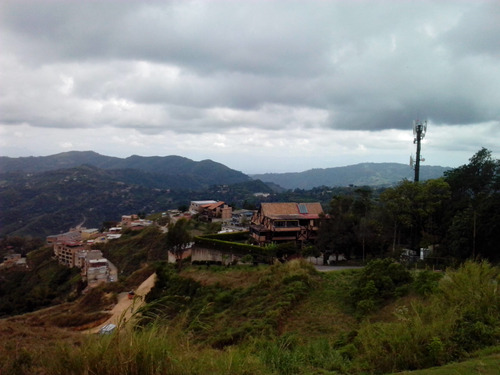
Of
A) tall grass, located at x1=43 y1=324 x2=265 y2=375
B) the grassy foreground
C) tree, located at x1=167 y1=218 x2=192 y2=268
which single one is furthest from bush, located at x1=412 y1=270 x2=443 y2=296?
tree, located at x1=167 y1=218 x2=192 y2=268

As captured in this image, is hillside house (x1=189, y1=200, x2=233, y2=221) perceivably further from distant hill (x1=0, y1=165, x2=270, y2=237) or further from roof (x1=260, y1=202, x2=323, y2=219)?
distant hill (x1=0, y1=165, x2=270, y2=237)

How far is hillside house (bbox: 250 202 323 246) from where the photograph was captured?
28547mm

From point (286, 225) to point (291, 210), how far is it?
1879 mm

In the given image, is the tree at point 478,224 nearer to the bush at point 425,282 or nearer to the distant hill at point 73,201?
the bush at point 425,282

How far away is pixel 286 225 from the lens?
1130 inches

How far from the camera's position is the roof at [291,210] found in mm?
29322

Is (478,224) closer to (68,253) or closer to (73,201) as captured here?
(68,253)

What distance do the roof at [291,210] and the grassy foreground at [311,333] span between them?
13102 millimetres

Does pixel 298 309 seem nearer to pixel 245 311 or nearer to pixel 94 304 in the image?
pixel 245 311

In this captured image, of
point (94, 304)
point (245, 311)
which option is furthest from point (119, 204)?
point (245, 311)

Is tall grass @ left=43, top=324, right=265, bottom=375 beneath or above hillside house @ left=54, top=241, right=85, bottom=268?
above

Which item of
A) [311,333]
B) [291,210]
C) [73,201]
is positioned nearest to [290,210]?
[291,210]

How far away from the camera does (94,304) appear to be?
2327 cm

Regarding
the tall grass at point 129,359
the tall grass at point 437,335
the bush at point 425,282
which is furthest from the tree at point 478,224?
the tall grass at point 129,359
